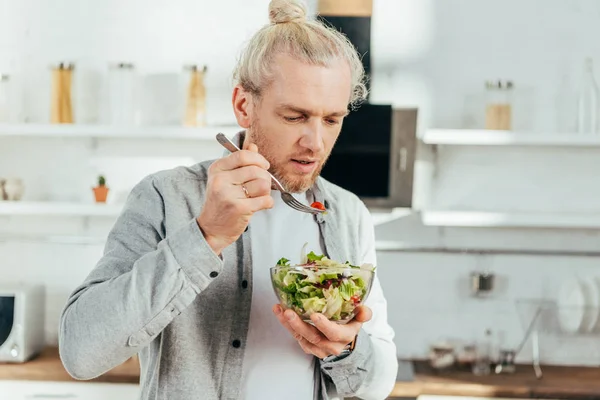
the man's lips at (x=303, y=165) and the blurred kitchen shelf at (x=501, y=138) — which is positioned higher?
the man's lips at (x=303, y=165)

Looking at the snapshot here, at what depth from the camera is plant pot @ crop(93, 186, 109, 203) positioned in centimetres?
353

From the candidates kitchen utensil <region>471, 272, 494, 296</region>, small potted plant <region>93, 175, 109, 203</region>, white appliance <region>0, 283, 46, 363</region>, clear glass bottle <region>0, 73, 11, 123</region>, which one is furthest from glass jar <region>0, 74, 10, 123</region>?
kitchen utensil <region>471, 272, 494, 296</region>

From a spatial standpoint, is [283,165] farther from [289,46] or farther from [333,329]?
[333,329]

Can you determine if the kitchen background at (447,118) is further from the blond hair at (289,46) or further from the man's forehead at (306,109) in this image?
the man's forehead at (306,109)

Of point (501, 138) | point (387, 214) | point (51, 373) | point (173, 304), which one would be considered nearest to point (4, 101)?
point (51, 373)

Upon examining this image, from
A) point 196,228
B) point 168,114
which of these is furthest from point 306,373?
point 168,114

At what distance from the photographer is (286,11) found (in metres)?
1.55

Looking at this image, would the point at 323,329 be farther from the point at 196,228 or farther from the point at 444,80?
the point at 444,80

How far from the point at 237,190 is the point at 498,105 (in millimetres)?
2480

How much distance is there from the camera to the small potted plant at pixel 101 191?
11.6 ft

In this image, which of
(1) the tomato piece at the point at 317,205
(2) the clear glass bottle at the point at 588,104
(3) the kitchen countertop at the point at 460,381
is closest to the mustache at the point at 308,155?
(1) the tomato piece at the point at 317,205

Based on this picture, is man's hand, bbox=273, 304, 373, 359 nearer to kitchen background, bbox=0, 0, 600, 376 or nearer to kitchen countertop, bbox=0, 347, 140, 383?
kitchen countertop, bbox=0, 347, 140, 383

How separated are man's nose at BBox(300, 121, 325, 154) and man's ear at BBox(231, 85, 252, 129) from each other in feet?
0.49

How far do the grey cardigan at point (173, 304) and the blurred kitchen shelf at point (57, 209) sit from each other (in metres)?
1.92
